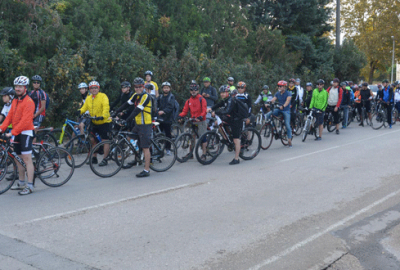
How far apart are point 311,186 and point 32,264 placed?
17.1 ft

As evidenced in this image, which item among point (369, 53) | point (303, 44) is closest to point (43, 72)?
point (303, 44)

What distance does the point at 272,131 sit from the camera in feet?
44.2

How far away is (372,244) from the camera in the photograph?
5461mm

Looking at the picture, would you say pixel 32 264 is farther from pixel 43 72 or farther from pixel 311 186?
pixel 43 72

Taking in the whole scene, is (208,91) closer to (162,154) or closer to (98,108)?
(162,154)

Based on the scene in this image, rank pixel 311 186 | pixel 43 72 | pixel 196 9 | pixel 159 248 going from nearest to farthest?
1. pixel 159 248
2. pixel 311 186
3. pixel 43 72
4. pixel 196 9

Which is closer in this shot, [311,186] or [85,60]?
[311,186]

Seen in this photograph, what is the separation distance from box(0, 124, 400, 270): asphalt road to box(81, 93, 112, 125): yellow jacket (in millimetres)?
1238

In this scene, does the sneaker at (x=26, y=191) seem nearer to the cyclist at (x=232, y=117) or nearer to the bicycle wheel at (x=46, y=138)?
the bicycle wheel at (x=46, y=138)

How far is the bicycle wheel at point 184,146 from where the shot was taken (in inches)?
431

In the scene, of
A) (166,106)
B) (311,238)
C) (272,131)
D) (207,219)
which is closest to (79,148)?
(166,106)

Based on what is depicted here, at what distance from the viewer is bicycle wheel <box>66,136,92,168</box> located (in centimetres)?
1034

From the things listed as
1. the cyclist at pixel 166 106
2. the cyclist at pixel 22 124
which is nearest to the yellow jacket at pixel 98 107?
→ the cyclist at pixel 166 106

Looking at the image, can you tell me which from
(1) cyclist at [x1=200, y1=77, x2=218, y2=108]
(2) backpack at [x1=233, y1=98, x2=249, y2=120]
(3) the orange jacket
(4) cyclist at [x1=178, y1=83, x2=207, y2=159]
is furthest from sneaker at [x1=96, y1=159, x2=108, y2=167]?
(1) cyclist at [x1=200, y1=77, x2=218, y2=108]
